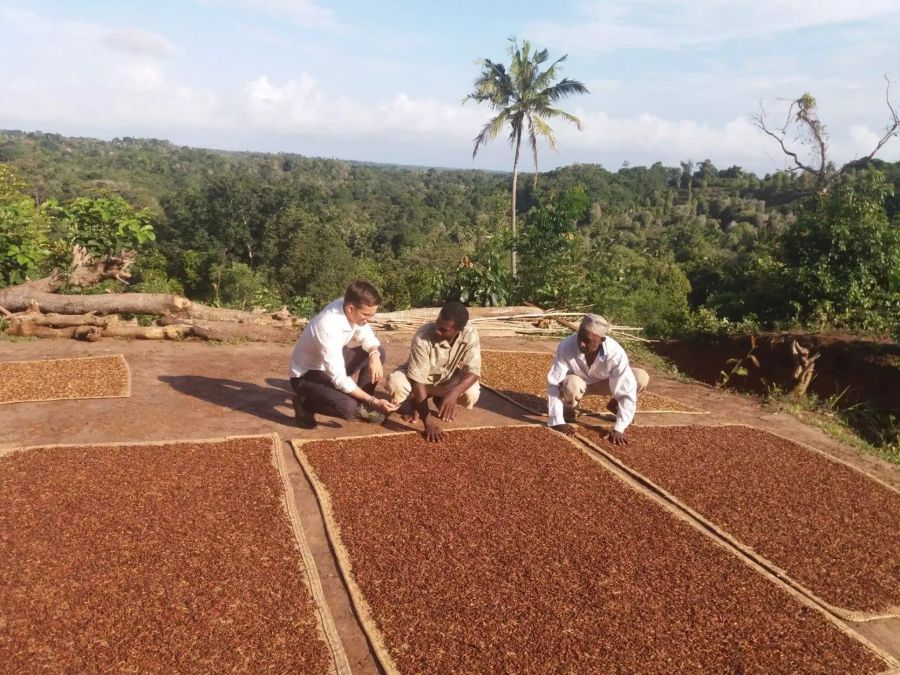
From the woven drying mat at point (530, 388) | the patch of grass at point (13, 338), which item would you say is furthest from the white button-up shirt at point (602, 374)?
the patch of grass at point (13, 338)

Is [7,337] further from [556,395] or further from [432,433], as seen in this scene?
[556,395]

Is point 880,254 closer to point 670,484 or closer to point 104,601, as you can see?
point 670,484

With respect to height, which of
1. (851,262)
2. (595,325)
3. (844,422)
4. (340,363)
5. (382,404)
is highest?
(851,262)

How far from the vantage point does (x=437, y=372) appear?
14.3 feet

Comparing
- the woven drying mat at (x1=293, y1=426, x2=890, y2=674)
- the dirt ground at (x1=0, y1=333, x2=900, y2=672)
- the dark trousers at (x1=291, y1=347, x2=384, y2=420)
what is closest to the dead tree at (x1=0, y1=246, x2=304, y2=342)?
the dirt ground at (x1=0, y1=333, x2=900, y2=672)

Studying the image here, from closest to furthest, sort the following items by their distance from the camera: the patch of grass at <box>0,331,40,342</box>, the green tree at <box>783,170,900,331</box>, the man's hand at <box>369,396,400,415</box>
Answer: the man's hand at <box>369,396,400,415</box> → the patch of grass at <box>0,331,40,342</box> → the green tree at <box>783,170,900,331</box>

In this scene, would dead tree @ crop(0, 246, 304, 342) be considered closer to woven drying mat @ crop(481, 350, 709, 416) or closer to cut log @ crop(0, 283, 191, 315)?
cut log @ crop(0, 283, 191, 315)

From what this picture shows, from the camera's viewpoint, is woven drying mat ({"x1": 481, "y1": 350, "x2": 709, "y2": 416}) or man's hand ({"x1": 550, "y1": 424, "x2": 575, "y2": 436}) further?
woven drying mat ({"x1": 481, "y1": 350, "x2": 709, "y2": 416})

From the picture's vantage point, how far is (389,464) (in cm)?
374

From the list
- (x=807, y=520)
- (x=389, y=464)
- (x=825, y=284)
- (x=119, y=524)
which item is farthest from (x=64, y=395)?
(x=825, y=284)

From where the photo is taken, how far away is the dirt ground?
12.7 feet

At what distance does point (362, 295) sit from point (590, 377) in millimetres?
1735

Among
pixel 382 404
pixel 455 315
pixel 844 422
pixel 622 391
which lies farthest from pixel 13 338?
pixel 844 422

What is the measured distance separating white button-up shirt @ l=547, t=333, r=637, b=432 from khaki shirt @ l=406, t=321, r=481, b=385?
573 mm
